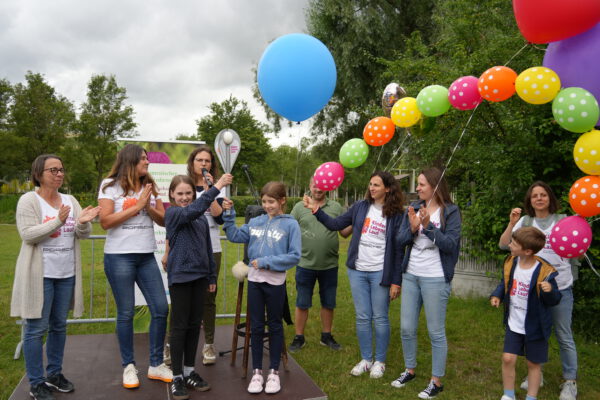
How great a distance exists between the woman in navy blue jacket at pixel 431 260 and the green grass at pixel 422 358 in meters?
0.28

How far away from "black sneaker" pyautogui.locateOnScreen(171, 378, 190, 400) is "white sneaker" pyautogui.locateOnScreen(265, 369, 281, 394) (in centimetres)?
58

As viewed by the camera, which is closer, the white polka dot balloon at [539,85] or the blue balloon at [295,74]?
the white polka dot balloon at [539,85]

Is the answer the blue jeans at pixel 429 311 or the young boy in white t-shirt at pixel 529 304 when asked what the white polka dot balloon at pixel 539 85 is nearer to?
the young boy in white t-shirt at pixel 529 304

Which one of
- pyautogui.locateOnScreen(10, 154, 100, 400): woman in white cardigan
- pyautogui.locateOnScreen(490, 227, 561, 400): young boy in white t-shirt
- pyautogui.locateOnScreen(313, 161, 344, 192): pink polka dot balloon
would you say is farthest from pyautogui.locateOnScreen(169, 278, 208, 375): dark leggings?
pyautogui.locateOnScreen(490, 227, 561, 400): young boy in white t-shirt

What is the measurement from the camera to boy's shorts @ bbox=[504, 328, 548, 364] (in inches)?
120

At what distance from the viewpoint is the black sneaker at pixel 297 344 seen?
14.9 ft

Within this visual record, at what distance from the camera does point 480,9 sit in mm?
5891

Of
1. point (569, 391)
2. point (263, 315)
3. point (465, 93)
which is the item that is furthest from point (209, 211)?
point (569, 391)

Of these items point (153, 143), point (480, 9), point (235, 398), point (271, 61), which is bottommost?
point (235, 398)

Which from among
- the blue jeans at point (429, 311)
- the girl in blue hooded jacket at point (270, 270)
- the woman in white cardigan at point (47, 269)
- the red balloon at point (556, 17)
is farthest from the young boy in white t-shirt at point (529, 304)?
the woman in white cardigan at point (47, 269)

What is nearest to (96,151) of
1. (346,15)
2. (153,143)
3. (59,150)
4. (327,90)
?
(59,150)

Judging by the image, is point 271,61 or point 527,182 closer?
point 271,61

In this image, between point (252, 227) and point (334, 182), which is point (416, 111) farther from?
point (252, 227)

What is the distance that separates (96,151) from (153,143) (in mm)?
21679
